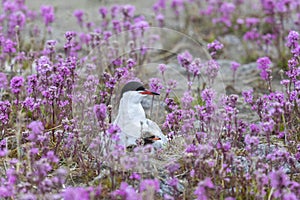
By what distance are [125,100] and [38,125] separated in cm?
95

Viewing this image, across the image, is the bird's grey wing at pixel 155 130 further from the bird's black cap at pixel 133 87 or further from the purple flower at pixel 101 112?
the purple flower at pixel 101 112

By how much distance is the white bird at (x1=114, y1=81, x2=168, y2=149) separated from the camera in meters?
4.68

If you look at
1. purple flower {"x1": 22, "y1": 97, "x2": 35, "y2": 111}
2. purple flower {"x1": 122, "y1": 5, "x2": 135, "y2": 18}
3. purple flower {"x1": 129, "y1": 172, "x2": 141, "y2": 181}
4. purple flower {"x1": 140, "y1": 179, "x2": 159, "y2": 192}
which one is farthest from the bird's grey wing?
purple flower {"x1": 122, "y1": 5, "x2": 135, "y2": 18}

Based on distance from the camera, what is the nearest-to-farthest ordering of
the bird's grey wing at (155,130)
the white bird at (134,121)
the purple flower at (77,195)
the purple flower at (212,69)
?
the purple flower at (77,195) < the white bird at (134,121) < the bird's grey wing at (155,130) < the purple flower at (212,69)

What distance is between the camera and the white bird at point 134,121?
4680 mm

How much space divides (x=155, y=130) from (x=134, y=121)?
9.0 inches

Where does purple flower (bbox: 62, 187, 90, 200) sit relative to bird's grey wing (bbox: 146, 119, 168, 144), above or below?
below

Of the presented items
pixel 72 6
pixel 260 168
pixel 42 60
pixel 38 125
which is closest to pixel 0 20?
pixel 42 60

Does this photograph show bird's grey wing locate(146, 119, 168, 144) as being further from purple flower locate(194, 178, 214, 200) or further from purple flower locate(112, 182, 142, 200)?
purple flower locate(194, 178, 214, 200)

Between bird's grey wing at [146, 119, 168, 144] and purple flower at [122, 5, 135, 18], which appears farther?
purple flower at [122, 5, 135, 18]

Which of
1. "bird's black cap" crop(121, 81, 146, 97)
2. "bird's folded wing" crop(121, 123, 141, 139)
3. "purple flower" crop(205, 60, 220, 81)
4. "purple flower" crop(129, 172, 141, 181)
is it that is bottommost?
"purple flower" crop(129, 172, 141, 181)

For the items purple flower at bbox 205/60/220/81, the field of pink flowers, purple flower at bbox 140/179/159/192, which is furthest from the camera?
purple flower at bbox 205/60/220/81

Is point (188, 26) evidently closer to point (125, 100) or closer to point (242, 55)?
point (242, 55)

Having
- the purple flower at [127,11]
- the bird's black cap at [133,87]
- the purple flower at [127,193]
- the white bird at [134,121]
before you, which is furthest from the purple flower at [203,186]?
the purple flower at [127,11]
